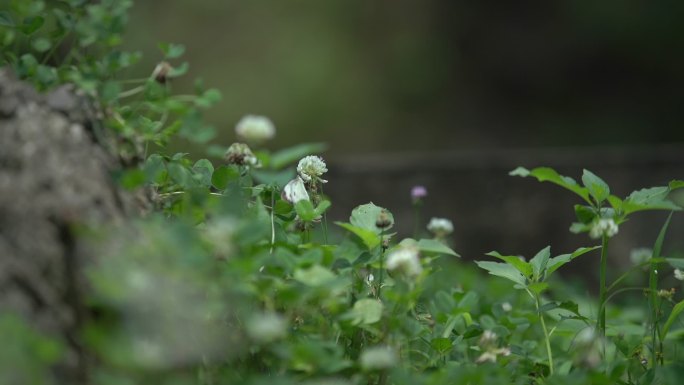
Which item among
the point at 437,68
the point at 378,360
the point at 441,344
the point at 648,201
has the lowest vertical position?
the point at 437,68

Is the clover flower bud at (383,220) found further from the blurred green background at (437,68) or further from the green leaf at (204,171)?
the blurred green background at (437,68)

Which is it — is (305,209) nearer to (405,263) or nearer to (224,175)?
(224,175)

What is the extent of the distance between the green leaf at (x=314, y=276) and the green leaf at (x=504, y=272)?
367 mm

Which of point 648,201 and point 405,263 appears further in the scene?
point 648,201

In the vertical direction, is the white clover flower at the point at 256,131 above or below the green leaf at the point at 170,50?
below

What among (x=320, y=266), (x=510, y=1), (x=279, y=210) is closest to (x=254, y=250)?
(x=320, y=266)

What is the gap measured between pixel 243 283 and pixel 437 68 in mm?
5235

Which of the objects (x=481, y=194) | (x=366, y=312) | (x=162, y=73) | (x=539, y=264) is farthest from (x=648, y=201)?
(x=481, y=194)

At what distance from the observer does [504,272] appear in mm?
1372

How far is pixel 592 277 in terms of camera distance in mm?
3281

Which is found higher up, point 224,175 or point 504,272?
point 224,175

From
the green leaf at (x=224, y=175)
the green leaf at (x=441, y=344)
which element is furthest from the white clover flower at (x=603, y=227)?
the green leaf at (x=224, y=175)

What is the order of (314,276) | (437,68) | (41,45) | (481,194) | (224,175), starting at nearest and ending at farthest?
1. (314,276)
2. (41,45)
3. (224,175)
4. (481,194)
5. (437,68)

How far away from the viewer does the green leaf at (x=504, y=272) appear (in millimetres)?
1360
